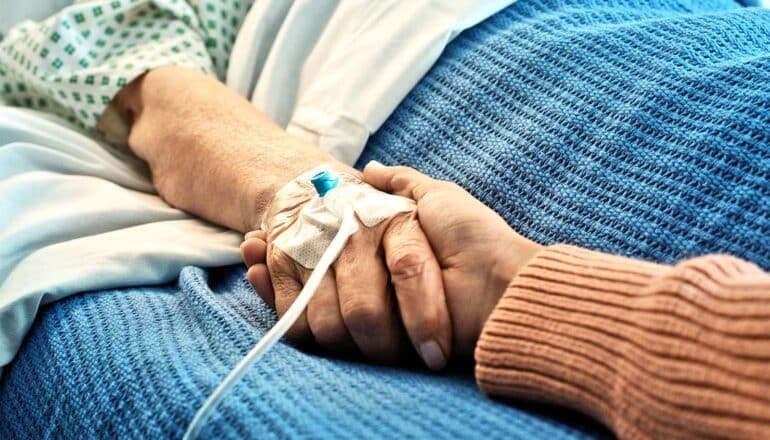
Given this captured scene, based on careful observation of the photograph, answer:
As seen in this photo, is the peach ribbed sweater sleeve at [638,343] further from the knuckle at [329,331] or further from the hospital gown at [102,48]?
the hospital gown at [102,48]

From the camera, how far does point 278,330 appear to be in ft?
1.97

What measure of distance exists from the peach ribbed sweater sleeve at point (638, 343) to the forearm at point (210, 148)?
37cm

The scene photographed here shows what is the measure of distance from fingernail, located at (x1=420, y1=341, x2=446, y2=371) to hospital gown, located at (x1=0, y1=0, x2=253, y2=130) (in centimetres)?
62

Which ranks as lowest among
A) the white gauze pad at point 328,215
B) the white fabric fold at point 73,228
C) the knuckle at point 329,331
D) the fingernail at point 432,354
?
the white fabric fold at point 73,228

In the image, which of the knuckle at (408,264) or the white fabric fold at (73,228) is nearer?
the knuckle at (408,264)

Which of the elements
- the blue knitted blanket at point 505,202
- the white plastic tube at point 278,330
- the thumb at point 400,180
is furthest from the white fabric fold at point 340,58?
the white plastic tube at point 278,330

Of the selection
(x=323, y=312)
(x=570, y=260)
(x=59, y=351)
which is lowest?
A: (x=59, y=351)

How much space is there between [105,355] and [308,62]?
51 cm

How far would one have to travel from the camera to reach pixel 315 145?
3.21 ft

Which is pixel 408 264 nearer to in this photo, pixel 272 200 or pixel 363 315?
pixel 363 315

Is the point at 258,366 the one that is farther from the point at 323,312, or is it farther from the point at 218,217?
the point at 218,217

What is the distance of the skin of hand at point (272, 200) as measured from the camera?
0.66 m

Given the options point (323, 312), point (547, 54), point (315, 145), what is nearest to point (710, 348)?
point (323, 312)

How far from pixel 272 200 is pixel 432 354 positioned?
0.97 feet
